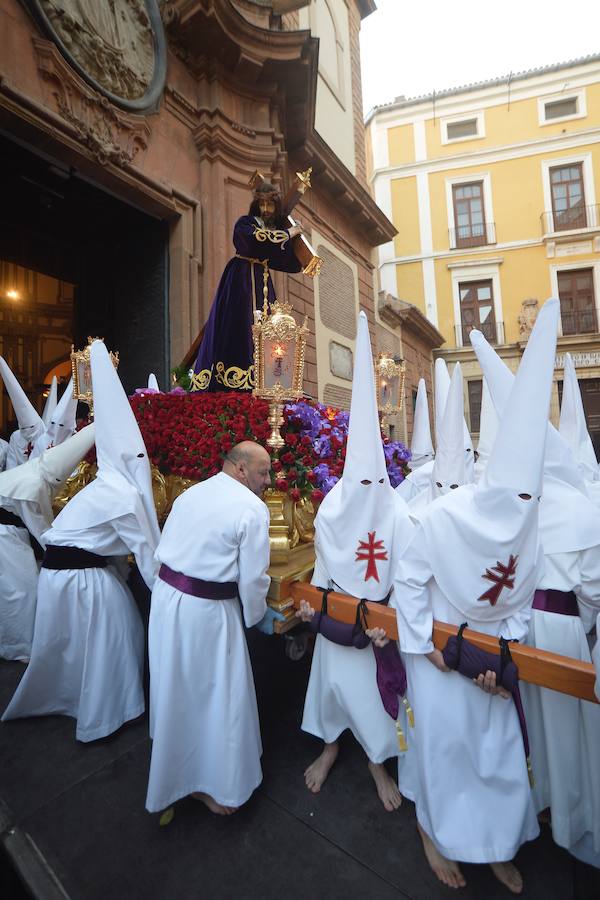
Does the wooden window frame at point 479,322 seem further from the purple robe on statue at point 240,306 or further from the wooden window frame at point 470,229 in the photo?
the purple robe on statue at point 240,306

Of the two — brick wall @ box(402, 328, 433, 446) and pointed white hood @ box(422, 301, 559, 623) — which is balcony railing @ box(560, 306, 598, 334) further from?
pointed white hood @ box(422, 301, 559, 623)

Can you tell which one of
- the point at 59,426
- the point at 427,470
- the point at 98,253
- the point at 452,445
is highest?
the point at 98,253

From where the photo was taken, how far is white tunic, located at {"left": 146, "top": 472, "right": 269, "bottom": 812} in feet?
6.66

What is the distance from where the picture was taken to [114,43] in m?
5.72

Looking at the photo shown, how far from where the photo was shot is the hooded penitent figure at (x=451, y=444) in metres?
2.99

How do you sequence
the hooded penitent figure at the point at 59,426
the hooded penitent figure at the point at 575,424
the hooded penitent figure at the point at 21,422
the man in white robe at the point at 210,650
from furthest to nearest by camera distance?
the hooded penitent figure at the point at 59,426
the hooded penitent figure at the point at 21,422
the hooded penitent figure at the point at 575,424
the man in white robe at the point at 210,650

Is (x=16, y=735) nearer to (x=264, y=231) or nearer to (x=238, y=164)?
(x=264, y=231)

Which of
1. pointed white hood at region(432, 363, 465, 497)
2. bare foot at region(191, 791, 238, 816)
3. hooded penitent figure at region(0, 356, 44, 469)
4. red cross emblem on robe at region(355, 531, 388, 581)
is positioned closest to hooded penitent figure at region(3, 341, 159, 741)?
bare foot at region(191, 791, 238, 816)

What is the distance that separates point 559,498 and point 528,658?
0.84 m

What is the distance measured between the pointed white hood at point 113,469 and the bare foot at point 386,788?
1.68 m

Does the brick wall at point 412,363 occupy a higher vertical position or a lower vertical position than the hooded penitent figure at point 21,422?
higher

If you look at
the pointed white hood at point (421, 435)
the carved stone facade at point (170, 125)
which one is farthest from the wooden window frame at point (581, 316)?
the pointed white hood at point (421, 435)

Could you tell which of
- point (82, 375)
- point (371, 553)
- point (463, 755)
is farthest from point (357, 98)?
point (463, 755)

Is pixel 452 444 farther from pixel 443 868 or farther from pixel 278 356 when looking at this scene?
pixel 443 868
